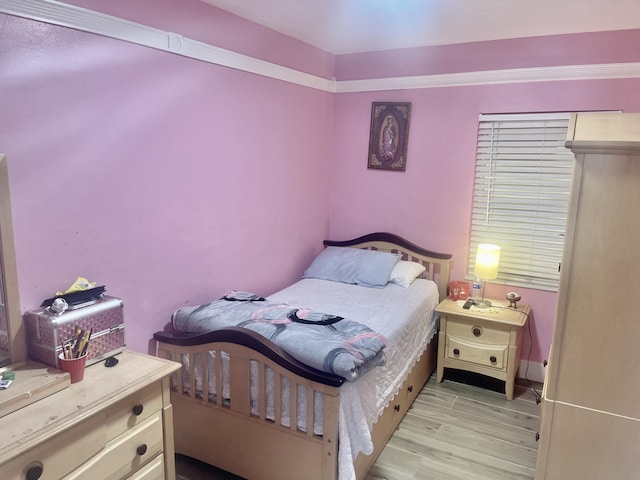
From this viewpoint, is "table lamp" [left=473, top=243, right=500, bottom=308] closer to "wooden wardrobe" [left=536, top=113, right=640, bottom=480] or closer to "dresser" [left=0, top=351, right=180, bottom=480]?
"wooden wardrobe" [left=536, top=113, right=640, bottom=480]

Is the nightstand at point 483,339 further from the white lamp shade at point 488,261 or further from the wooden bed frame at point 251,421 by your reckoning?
the wooden bed frame at point 251,421

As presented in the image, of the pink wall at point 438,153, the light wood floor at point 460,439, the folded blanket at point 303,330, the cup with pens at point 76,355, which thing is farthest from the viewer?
the pink wall at point 438,153

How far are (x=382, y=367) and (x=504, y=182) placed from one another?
5.75 ft

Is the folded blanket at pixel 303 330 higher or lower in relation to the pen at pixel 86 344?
lower

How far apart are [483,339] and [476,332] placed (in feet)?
0.21

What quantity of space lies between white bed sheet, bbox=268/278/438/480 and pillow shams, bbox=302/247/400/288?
71 mm

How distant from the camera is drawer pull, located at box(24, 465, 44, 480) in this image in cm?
133

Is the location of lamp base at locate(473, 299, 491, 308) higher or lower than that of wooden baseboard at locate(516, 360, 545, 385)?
higher

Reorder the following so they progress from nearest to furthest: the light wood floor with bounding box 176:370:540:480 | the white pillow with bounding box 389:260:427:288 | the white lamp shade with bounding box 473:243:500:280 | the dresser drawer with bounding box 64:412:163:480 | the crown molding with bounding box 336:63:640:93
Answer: the dresser drawer with bounding box 64:412:163:480, the light wood floor with bounding box 176:370:540:480, the crown molding with bounding box 336:63:640:93, the white lamp shade with bounding box 473:243:500:280, the white pillow with bounding box 389:260:427:288

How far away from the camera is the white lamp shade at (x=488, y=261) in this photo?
3225 millimetres

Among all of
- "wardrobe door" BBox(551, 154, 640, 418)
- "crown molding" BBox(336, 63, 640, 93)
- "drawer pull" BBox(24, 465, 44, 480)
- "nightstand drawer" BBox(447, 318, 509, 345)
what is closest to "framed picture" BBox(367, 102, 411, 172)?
"crown molding" BBox(336, 63, 640, 93)

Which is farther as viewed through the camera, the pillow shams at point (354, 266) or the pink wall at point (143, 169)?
the pillow shams at point (354, 266)

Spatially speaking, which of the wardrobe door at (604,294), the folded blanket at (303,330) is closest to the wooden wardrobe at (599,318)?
the wardrobe door at (604,294)

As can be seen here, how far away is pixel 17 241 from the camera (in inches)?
69.0
